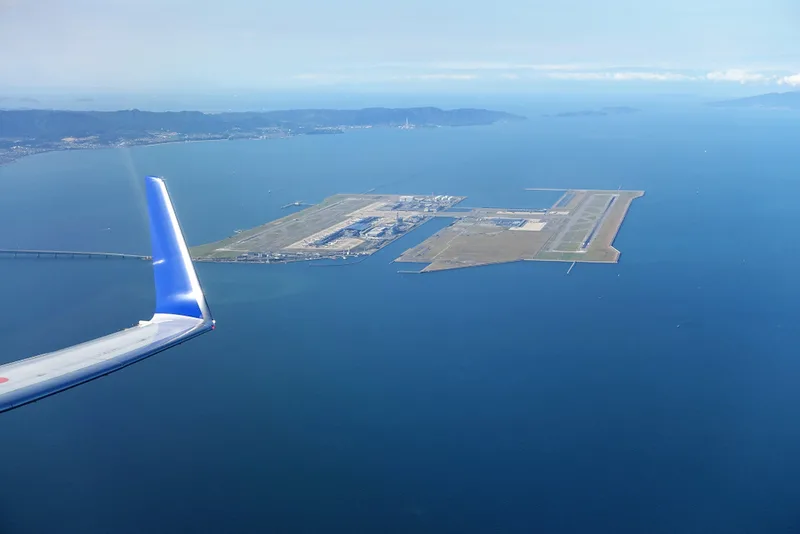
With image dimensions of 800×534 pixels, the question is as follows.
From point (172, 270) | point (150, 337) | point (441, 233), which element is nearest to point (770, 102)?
point (441, 233)

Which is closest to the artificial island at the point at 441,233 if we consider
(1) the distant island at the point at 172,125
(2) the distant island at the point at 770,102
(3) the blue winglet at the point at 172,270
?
(1) the distant island at the point at 172,125

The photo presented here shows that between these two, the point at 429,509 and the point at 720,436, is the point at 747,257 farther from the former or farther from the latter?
the point at 429,509

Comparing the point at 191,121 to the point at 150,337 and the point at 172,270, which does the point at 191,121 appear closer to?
the point at 172,270

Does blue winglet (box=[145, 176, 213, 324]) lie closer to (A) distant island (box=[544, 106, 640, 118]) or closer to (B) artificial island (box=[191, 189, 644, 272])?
(B) artificial island (box=[191, 189, 644, 272])

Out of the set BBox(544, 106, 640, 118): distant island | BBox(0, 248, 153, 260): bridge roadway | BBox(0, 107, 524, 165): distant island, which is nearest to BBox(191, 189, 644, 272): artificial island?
BBox(0, 248, 153, 260): bridge roadway

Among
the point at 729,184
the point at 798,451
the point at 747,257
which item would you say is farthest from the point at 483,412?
the point at 729,184
